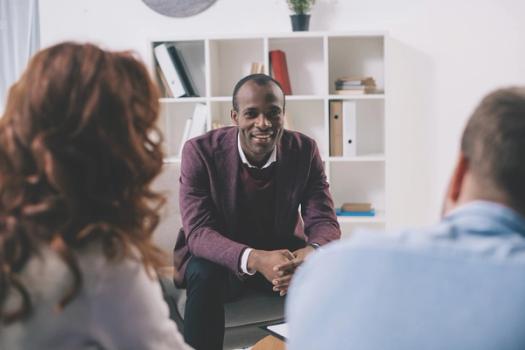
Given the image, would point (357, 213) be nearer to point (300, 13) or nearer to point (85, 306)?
point (300, 13)

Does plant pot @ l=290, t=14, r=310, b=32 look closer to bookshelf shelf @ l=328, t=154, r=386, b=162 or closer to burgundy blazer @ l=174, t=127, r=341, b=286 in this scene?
bookshelf shelf @ l=328, t=154, r=386, b=162

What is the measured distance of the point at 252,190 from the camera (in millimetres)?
2262

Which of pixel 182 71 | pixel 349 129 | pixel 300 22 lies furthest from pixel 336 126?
pixel 182 71

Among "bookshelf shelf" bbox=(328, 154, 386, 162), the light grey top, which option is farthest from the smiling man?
the light grey top

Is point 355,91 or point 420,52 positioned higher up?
point 420,52

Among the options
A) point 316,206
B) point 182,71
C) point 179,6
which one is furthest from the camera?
point 179,6

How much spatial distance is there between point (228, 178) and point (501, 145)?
1553mm

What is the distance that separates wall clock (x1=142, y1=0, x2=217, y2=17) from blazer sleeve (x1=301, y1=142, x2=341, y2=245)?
1.48m

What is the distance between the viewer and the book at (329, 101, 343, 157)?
10.9 feet

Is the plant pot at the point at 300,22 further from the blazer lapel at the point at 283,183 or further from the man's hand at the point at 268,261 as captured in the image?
the man's hand at the point at 268,261

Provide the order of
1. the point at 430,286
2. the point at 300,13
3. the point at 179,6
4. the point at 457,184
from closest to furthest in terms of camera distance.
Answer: the point at 430,286 < the point at 457,184 < the point at 300,13 < the point at 179,6

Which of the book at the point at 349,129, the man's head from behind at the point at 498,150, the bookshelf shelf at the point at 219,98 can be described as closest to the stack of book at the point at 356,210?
the book at the point at 349,129

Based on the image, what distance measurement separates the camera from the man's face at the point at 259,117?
2250 mm

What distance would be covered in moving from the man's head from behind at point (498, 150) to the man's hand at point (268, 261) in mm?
1221
